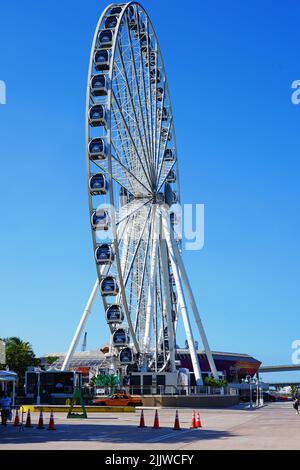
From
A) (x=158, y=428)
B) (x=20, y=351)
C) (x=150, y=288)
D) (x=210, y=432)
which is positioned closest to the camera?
(x=210, y=432)

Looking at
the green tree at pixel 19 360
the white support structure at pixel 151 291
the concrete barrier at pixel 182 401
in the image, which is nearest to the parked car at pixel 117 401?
the concrete barrier at pixel 182 401

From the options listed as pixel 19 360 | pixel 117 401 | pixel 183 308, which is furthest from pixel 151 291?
pixel 19 360

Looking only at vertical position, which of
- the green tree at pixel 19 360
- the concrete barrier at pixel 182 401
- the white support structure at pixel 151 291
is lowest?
the concrete barrier at pixel 182 401

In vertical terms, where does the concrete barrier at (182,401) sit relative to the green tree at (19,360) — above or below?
below

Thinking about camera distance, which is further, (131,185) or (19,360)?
(19,360)

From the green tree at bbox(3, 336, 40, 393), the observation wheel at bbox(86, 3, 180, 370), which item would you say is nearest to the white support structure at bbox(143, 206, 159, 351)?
the observation wheel at bbox(86, 3, 180, 370)

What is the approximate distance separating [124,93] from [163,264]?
58.8 feet

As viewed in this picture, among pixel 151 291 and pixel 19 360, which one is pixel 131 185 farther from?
pixel 19 360

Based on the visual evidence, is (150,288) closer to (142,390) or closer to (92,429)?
(142,390)

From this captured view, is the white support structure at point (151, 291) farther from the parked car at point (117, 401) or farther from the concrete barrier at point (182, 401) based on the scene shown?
the parked car at point (117, 401)

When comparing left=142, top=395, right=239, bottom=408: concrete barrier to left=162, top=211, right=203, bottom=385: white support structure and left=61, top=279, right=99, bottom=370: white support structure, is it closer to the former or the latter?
left=162, top=211, right=203, bottom=385: white support structure

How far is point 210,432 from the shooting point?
26203 millimetres
